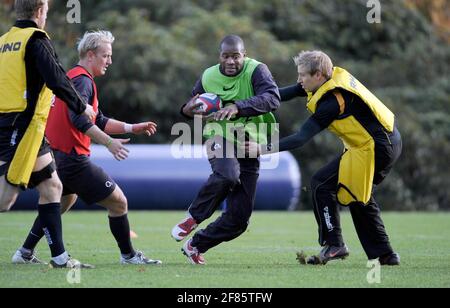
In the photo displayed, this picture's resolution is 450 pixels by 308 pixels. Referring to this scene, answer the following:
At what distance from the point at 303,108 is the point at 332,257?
12720mm

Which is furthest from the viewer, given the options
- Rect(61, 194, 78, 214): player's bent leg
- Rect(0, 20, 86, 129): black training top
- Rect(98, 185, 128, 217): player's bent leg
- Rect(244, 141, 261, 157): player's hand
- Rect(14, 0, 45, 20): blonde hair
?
Rect(61, 194, 78, 214): player's bent leg

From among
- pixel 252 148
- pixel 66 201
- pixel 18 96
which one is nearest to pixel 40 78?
pixel 18 96

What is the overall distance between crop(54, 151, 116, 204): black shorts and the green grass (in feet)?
2.05

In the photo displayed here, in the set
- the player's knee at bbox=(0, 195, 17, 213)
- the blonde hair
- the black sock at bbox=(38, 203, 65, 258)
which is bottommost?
the black sock at bbox=(38, 203, 65, 258)

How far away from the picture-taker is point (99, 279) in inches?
267

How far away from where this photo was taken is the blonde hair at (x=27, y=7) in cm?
715

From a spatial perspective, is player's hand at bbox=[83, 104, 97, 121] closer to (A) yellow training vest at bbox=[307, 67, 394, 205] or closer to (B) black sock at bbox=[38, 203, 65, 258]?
(B) black sock at bbox=[38, 203, 65, 258]

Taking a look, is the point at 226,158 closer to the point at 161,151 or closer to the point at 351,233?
the point at 351,233

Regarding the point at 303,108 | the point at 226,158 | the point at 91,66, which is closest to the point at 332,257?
the point at 226,158

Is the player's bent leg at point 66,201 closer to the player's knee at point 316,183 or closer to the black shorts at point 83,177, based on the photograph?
the black shorts at point 83,177

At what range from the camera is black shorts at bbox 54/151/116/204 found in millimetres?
7793

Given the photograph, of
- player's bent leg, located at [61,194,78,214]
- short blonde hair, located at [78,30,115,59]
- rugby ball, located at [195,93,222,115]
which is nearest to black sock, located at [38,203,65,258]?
player's bent leg, located at [61,194,78,214]

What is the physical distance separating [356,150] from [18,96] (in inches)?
114

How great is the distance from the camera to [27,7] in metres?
7.17
